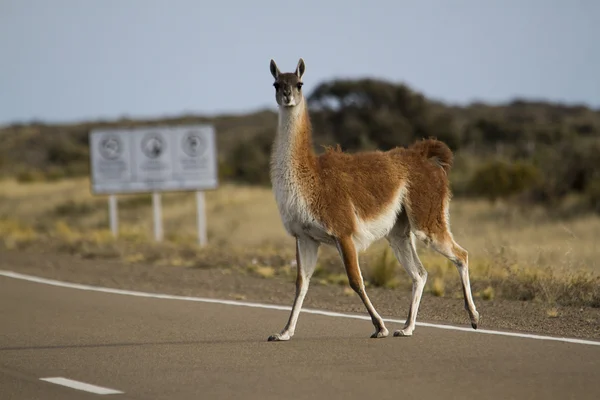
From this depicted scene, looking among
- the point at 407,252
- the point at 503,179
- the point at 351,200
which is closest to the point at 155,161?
the point at 503,179

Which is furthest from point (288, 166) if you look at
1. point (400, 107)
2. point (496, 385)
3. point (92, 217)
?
point (400, 107)

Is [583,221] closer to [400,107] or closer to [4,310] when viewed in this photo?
[4,310]

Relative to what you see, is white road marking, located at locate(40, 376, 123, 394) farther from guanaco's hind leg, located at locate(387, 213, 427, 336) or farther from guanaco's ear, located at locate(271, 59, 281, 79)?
guanaco's hind leg, located at locate(387, 213, 427, 336)

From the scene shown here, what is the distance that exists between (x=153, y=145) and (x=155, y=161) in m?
0.46

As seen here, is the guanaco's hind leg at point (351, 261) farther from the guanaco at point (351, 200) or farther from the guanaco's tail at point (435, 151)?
the guanaco's tail at point (435, 151)

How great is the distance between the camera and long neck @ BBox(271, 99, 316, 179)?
34.5 ft

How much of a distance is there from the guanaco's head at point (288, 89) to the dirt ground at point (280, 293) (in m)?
2.59

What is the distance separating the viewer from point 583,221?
32219mm

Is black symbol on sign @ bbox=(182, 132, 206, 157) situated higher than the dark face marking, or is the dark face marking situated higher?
the dark face marking

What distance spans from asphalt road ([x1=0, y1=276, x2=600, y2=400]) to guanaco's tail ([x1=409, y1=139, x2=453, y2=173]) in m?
1.86

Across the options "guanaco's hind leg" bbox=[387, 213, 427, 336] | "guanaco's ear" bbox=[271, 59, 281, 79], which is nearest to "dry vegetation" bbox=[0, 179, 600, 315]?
"guanaco's hind leg" bbox=[387, 213, 427, 336]

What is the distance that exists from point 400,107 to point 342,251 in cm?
5752

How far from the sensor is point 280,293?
15578 millimetres

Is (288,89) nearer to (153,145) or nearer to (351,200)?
(351,200)
